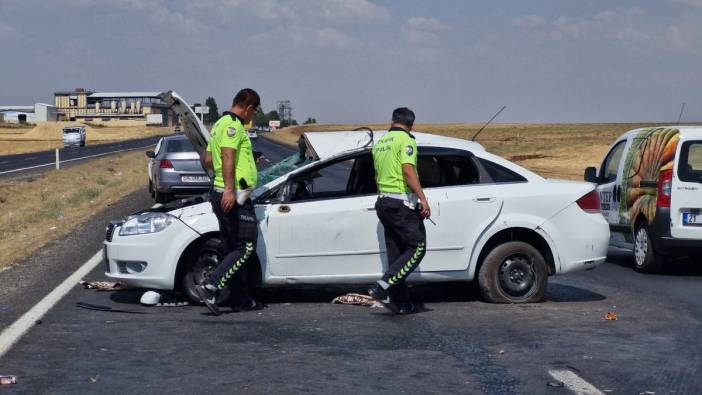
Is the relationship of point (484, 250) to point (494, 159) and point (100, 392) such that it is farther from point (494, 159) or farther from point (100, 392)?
point (100, 392)

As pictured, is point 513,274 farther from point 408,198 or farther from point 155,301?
point 155,301

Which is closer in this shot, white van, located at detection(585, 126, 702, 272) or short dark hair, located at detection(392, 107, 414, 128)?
short dark hair, located at detection(392, 107, 414, 128)

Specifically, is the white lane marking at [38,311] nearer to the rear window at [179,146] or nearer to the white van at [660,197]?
the white van at [660,197]

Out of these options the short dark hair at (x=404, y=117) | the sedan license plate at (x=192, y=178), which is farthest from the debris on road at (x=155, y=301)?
the sedan license plate at (x=192, y=178)

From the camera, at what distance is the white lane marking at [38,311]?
7.69m

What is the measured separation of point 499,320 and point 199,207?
9.21ft

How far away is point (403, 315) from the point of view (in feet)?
29.3

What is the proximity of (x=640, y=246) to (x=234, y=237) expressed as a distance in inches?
226

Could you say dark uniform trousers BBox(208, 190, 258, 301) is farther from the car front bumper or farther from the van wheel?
the van wheel

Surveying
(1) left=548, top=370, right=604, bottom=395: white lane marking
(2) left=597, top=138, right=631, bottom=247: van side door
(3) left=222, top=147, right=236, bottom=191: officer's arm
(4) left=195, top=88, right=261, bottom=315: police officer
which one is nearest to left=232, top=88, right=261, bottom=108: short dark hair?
(4) left=195, top=88, right=261, bottom=315: police officer

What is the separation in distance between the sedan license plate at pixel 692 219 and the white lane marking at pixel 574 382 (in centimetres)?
574

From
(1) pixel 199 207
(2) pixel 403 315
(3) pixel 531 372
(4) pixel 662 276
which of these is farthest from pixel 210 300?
(4) pixel 662 276

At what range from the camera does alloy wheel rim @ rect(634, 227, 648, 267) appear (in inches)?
484

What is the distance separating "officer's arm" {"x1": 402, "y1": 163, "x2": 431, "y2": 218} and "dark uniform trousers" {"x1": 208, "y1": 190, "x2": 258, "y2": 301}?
1.33 metres
